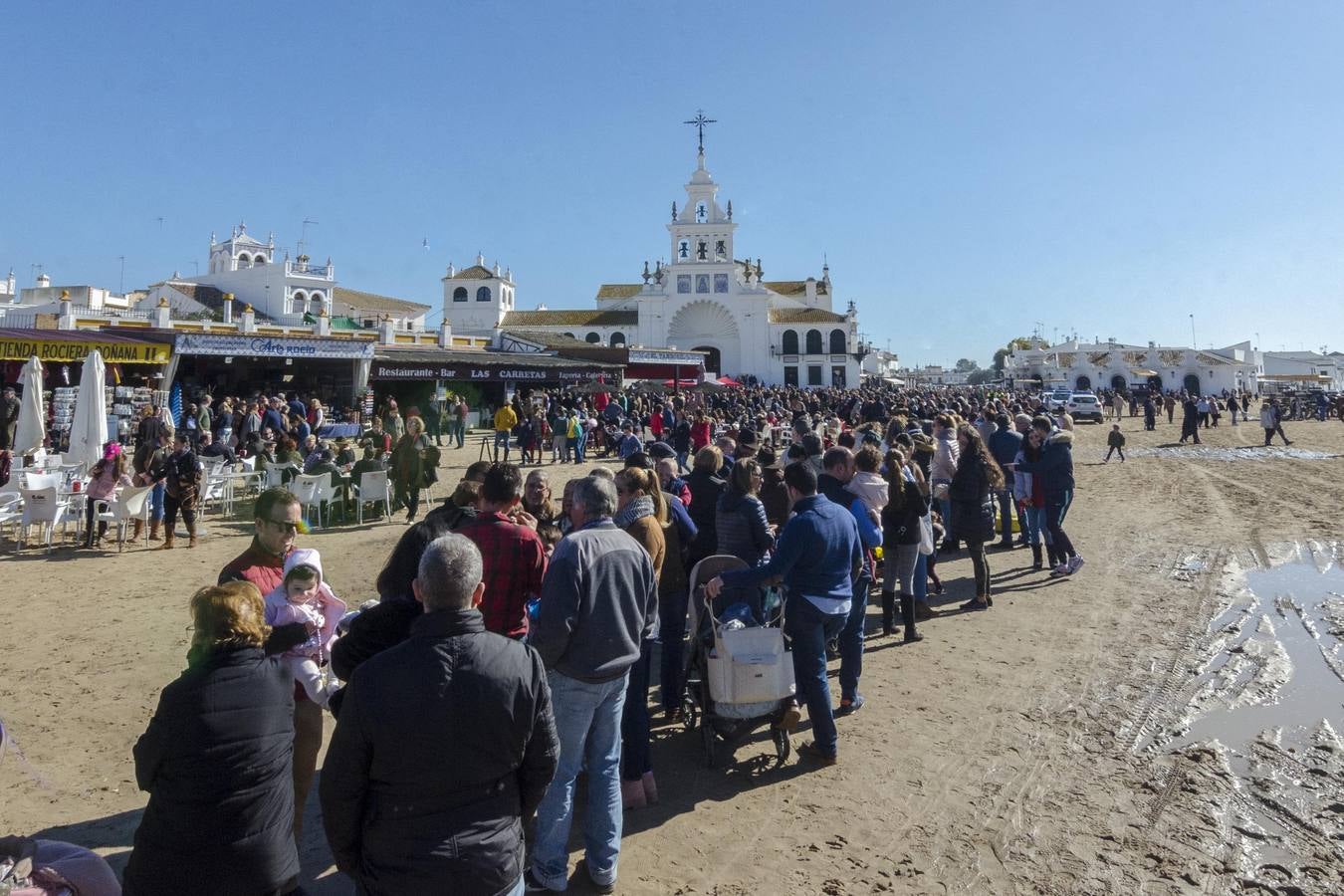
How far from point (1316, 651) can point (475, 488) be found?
612 centimetres

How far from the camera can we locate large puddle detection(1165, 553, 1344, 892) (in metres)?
3.28

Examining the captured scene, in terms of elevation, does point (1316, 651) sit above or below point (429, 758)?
below

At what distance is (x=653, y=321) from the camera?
189 feet

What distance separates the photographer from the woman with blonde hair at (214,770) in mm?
1995

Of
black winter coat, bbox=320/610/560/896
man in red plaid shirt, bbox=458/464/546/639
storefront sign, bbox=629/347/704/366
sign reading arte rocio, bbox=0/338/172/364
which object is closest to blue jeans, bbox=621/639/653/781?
man in red plaid shirt, bbox=458/464/546/639

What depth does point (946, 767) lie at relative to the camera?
13.1ft

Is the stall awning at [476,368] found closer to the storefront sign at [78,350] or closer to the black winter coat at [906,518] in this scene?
the storefront sign at [78,350]

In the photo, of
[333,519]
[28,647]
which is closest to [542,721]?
[28,647]

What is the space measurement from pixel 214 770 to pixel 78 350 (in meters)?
19.0

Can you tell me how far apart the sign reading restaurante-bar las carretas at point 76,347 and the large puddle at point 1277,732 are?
19.0 meters

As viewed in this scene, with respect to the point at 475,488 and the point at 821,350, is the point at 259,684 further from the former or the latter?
the point at 821,350

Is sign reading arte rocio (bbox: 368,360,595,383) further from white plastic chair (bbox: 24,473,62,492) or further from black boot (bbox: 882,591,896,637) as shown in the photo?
black boot (bbox: 882,591,896,637)

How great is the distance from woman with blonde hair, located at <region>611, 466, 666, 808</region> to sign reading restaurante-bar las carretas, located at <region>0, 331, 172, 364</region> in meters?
16.7

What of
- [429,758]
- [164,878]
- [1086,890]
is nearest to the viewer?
[429,758]
